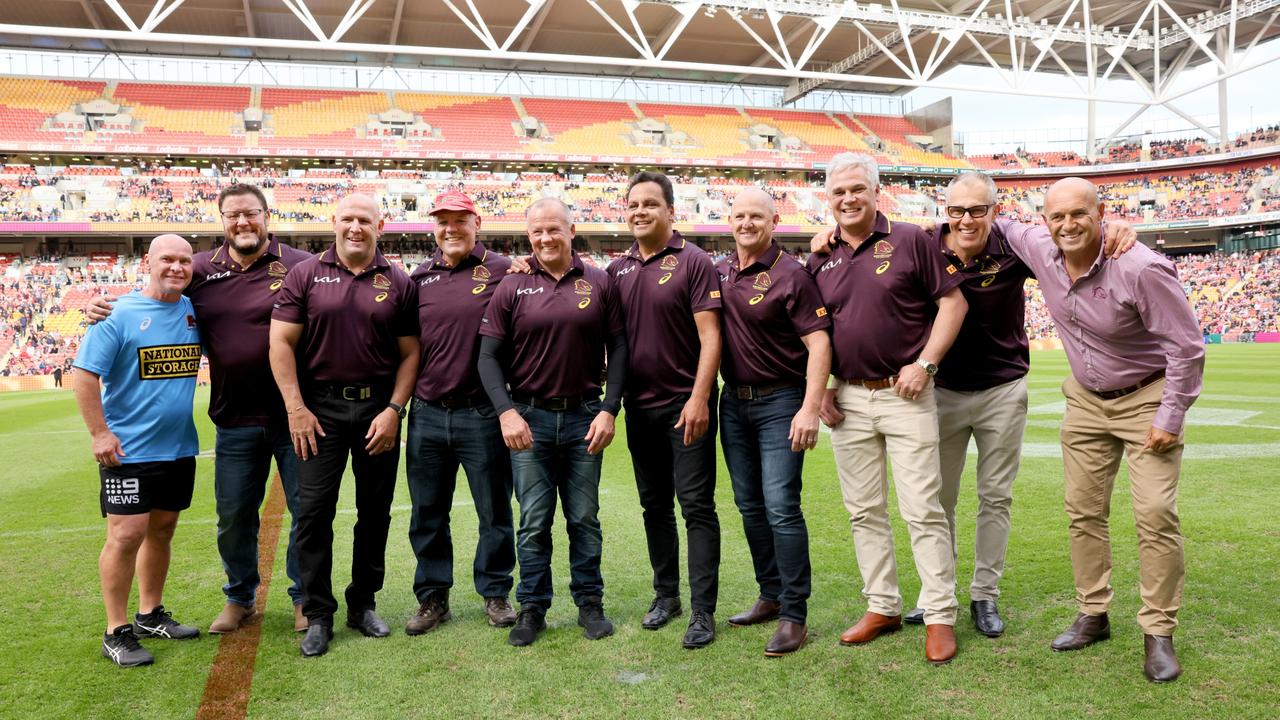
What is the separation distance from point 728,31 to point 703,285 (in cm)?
3941

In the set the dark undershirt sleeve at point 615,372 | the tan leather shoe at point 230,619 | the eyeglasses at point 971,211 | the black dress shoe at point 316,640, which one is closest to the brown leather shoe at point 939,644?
the dark undershirt sleeve at point 615,372

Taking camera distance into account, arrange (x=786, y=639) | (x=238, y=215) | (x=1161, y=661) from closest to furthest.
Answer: (x=1161, y=661), (x=786, y=639), (x=238, y=215)

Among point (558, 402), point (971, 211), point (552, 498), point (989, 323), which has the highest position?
point (971, 211)

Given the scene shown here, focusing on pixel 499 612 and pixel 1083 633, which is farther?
pixel 499 612

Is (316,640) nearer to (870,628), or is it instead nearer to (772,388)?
(772,388)

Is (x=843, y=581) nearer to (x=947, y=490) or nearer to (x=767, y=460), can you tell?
(x=947, y=490)

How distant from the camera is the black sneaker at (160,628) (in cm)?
422

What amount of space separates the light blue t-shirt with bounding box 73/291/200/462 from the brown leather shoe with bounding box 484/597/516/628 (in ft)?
5.60

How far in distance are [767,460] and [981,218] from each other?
59.4 inches

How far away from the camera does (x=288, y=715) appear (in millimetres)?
3291

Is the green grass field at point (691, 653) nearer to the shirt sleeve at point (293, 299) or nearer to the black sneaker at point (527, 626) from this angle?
the black sneaker at point (527, 626)

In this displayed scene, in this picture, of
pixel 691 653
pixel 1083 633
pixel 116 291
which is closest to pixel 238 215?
pixel 691 653

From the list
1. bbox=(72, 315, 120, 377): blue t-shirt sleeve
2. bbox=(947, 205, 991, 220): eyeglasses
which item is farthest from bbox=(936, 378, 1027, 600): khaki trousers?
bbox=(72, 315, 120, 377): blue t-shirt sleeve

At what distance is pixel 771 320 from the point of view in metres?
4.00
